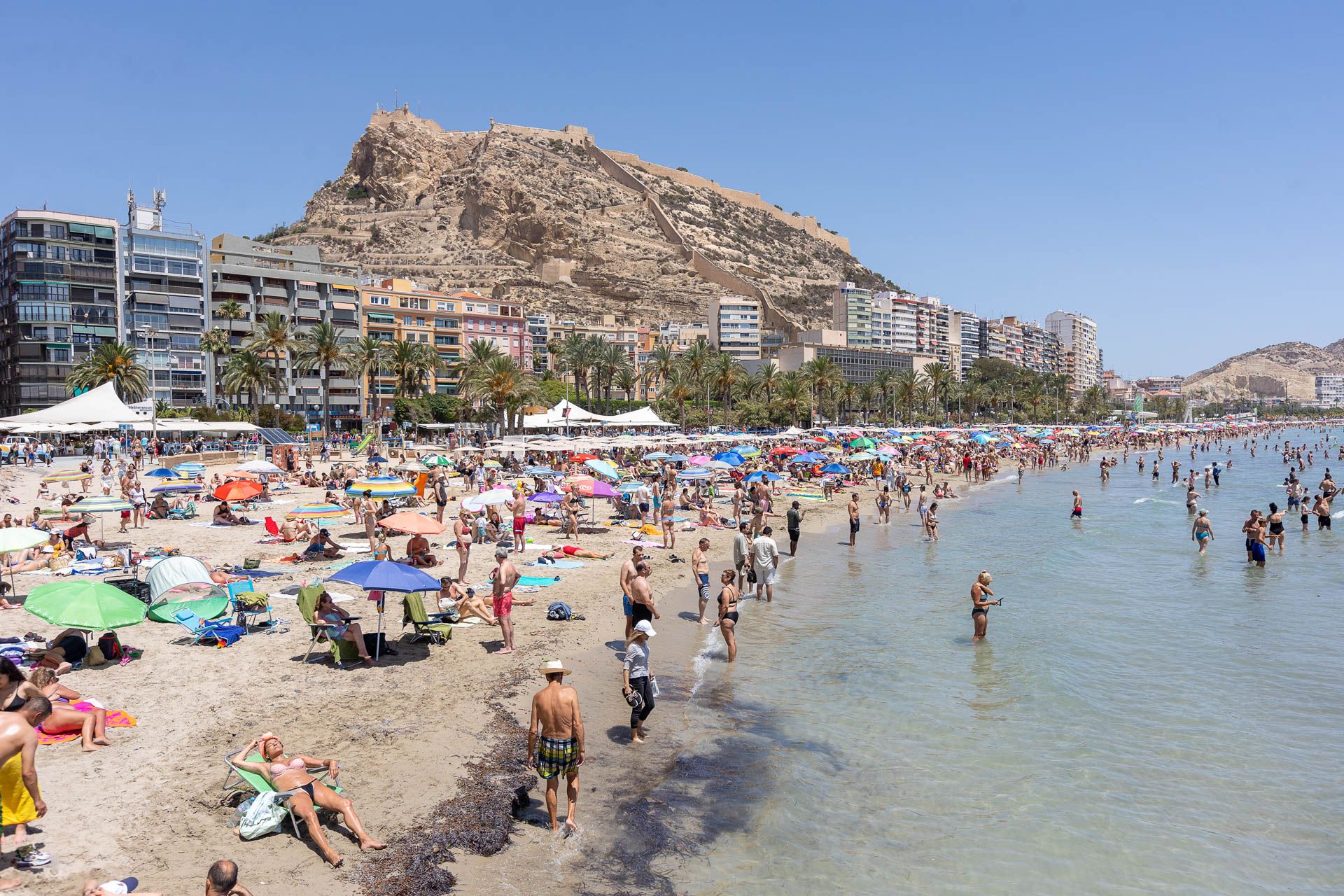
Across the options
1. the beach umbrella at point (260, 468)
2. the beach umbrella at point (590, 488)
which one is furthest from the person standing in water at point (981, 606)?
the beach umbrella at point (260, 468)

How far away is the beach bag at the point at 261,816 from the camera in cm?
595

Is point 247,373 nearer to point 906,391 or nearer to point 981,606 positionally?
point 981,606

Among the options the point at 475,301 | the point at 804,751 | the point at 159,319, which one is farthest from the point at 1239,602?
the point at 475,301

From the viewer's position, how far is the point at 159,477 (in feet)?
89.0

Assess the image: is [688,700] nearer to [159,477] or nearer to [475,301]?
[159,477]

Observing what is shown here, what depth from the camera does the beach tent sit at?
27.5m

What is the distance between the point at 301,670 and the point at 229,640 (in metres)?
1.56

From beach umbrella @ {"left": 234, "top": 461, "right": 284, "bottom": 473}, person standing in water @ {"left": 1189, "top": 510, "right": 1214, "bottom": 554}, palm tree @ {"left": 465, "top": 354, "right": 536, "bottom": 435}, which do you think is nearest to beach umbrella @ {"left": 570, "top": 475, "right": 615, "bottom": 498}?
beach umbrella @ {"left": 234, "top": 461, "right": 284, "bottom": 473}

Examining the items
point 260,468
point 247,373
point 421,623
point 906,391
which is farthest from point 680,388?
point 421,623

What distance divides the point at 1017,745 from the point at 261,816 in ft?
24.0

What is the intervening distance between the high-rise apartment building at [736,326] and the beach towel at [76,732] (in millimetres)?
113517

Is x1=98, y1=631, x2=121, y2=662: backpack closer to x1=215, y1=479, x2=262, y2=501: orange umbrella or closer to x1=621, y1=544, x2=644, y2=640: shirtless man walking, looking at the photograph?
x1=621, y1=544, x2=644, y2=640: shirtless man walking

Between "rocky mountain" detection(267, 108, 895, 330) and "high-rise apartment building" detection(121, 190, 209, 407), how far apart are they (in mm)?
49005

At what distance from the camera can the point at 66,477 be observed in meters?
29.0
